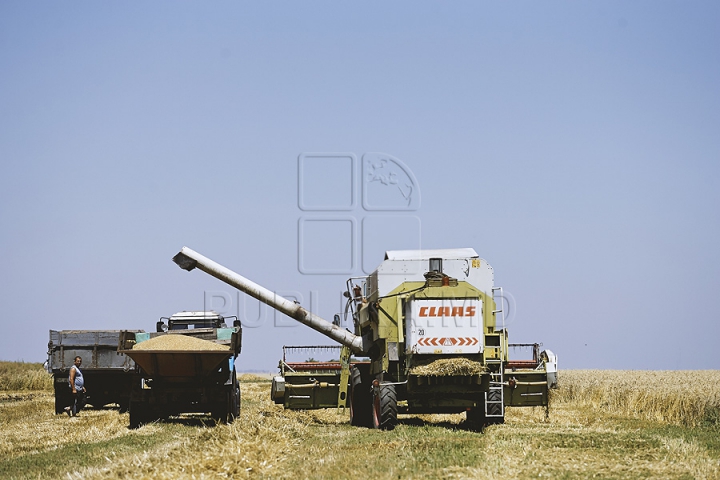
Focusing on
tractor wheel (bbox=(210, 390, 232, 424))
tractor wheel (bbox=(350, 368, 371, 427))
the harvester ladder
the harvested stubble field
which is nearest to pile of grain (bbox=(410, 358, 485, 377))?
the harvester ladder

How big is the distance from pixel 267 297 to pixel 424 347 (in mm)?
5328

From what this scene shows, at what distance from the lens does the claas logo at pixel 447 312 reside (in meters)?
18.0

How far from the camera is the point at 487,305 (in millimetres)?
19172

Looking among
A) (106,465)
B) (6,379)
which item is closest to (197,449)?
(106,465)

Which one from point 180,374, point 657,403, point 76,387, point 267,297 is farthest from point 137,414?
point 657,403

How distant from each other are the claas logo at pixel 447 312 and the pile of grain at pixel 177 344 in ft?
14.2

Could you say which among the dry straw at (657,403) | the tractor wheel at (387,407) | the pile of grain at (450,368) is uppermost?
the pile of grain at (450,368)

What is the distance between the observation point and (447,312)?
18.0 meters

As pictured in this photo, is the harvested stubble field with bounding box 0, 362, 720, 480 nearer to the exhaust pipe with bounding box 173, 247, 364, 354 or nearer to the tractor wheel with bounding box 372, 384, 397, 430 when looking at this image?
the tractor wheel with bounding box 372, 384, 397, 430

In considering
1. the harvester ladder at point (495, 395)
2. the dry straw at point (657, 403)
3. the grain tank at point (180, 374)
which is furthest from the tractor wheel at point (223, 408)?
the dry straw at point (657, 403)

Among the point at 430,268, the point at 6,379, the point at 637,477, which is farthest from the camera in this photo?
the point at 6,379

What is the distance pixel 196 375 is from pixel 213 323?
5.12 metres

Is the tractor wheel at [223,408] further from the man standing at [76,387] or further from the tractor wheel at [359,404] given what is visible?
the man standing at [76,387]

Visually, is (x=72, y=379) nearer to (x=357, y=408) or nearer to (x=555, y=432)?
(x=357, y=408)
